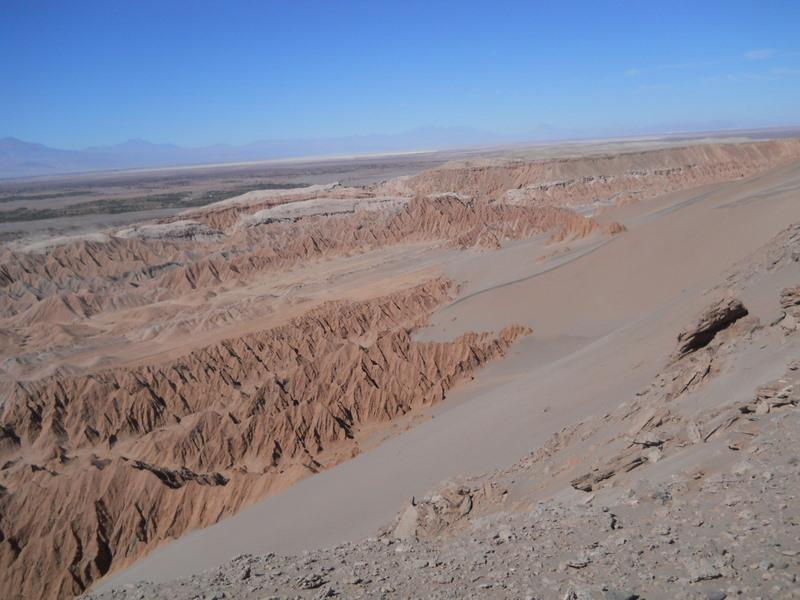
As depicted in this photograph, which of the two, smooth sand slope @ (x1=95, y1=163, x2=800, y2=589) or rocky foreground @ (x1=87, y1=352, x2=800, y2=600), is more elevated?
rocky foreground @ (x1=87, y1=352, x2=800, y2=600)

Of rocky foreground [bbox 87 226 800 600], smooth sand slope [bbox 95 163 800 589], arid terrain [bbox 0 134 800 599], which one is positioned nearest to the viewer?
rocky foreground [bbox 87 226 800 600]

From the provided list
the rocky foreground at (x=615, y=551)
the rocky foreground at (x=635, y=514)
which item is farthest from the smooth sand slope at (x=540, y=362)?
the rocky foreground at (x=615, y=551)

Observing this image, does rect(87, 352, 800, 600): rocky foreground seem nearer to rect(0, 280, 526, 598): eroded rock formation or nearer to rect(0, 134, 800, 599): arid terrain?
rect(0, 134, 800, 599): arid terrain

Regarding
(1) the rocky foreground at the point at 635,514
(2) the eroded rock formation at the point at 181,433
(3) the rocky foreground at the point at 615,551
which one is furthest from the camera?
(2) the eroded rock formation at the point at 181,433

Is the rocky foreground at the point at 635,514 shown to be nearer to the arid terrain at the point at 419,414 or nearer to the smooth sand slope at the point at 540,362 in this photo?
the arid terrain at the point at 419,414

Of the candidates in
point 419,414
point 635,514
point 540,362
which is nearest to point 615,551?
point 635,514

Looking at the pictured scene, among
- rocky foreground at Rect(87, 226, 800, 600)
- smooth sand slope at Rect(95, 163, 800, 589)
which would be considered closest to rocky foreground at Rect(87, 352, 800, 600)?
rocky foreground at Rect(87, 226, 800, 600)

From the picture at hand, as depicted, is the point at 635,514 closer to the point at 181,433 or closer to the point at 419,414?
the point at 419,414
